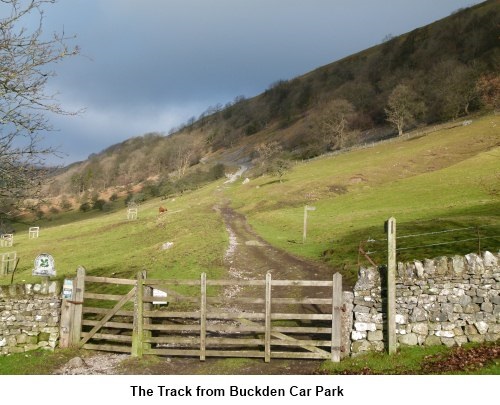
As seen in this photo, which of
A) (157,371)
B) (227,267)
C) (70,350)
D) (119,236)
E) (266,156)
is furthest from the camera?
(266,156)

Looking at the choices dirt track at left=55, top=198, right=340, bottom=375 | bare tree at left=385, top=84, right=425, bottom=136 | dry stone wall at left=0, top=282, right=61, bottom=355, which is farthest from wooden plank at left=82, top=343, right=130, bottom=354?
bare tree at left=385, top=84, right=425, bottom=136

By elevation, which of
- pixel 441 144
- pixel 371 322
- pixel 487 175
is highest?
pixel 441 144

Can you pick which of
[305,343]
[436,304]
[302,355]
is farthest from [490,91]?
[302,355]

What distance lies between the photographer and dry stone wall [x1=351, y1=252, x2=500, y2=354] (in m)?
13.4

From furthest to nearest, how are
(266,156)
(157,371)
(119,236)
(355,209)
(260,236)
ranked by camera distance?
(266,156)
(119,236)
(355,209)
(260,236)
(157,371)

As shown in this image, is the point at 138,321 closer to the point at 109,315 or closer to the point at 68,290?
the point at 109,315

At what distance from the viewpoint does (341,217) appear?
151ft

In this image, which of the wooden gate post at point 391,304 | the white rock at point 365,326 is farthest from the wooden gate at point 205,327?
the wooden gate post at point 391,304

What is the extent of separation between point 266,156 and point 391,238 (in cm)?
11510

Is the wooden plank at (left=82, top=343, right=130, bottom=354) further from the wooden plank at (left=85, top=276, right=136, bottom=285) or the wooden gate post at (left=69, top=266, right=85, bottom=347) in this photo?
the wooden plank at (left=85, top=276, right=136, bottom=285)

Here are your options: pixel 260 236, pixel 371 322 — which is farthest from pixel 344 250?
pixel 371 322

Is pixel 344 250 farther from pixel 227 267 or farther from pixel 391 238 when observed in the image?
pixel 391 238

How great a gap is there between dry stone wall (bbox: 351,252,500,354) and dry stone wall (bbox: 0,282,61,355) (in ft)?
32.5

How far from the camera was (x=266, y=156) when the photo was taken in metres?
128
